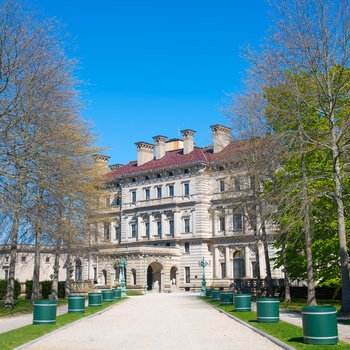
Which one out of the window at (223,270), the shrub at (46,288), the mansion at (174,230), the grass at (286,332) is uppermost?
the mansion at (174,230)

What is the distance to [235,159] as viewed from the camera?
38.6 meters

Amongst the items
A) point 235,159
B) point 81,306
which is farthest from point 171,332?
point 235,159

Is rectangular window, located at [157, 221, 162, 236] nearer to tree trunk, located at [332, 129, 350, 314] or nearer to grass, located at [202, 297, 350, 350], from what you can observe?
tree trunk, located at [332, 129, 350, 314]

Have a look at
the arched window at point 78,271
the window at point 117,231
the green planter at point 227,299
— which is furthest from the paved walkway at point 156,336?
the arched window at point 78,271

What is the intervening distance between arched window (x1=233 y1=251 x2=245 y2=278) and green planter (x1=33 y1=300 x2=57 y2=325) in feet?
157

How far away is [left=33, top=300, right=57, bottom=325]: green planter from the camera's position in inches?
763

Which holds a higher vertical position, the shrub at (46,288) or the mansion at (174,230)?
the mansion at (174,230)

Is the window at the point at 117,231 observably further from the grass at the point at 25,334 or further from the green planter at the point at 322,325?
the green planter at the point at 322,325

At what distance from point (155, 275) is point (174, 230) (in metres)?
6.51

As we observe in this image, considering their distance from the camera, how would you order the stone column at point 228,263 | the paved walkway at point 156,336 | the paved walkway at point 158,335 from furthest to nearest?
the stone column at point 228,263
the paved walkway at point 158,335
the paved walkway at point 156,336

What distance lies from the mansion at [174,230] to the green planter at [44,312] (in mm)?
41610

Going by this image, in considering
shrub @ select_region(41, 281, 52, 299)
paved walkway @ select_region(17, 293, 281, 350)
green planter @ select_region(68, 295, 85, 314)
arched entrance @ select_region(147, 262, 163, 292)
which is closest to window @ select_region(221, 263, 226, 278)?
arched entrance @ select_region(147, 262, 163, 292)

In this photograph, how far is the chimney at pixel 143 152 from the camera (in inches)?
3086

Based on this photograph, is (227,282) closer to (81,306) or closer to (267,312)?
(81,306)
